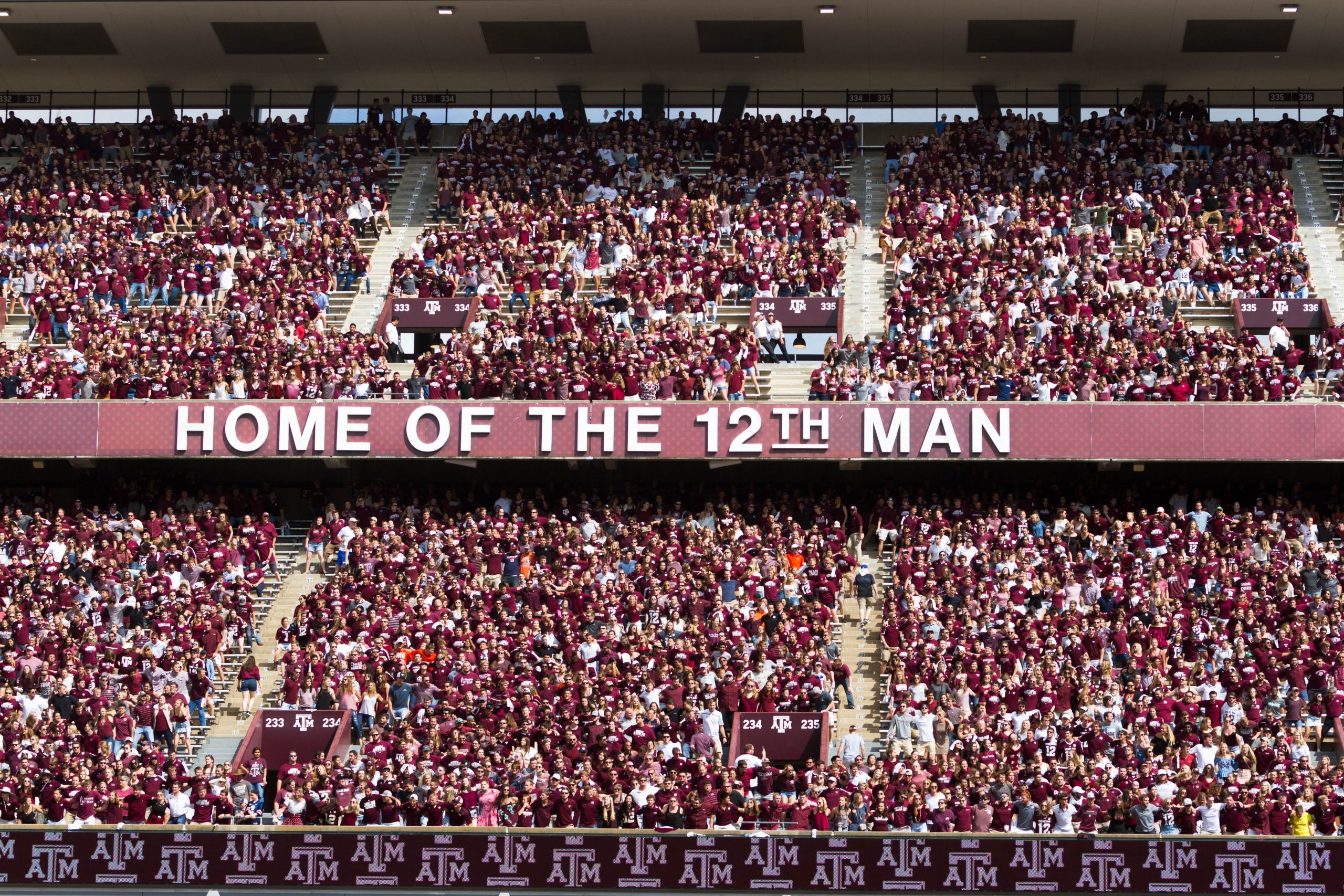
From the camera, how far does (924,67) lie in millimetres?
53125

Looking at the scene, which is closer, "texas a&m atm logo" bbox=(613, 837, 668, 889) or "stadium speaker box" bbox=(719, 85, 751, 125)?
"texas a&m atm logo" bbox=(613, 837, 668, 889)

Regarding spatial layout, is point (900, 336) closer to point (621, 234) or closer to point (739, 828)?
point (621, 234)

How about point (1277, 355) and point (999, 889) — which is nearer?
point (999, 889)

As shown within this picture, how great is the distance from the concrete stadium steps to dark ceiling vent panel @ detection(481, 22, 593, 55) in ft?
54.2

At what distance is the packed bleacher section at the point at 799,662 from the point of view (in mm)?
28953

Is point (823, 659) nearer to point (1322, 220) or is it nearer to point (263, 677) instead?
point (263, 677)

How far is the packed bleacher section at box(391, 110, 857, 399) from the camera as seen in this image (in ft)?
133

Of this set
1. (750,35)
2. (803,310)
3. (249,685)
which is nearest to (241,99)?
(750,35)

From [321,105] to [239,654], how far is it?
23454mm

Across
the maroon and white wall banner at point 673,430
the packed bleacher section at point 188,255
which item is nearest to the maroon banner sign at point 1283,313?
the maroon and white wall banner at point 673,430

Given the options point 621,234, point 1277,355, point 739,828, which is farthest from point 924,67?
point 739,828

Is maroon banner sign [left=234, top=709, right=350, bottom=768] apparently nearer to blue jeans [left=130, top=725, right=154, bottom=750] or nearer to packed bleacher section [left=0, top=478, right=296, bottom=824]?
packed bleacher section [left=0, top=478, right=296, bottom=824]

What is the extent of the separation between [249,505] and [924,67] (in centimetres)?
2296

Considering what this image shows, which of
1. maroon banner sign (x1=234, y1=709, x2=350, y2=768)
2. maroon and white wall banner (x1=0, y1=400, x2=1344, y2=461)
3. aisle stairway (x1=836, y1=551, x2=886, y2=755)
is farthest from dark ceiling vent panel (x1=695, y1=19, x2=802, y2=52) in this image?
maroon banner sign (x1=234, y1=709, x2=350, y2=768)
